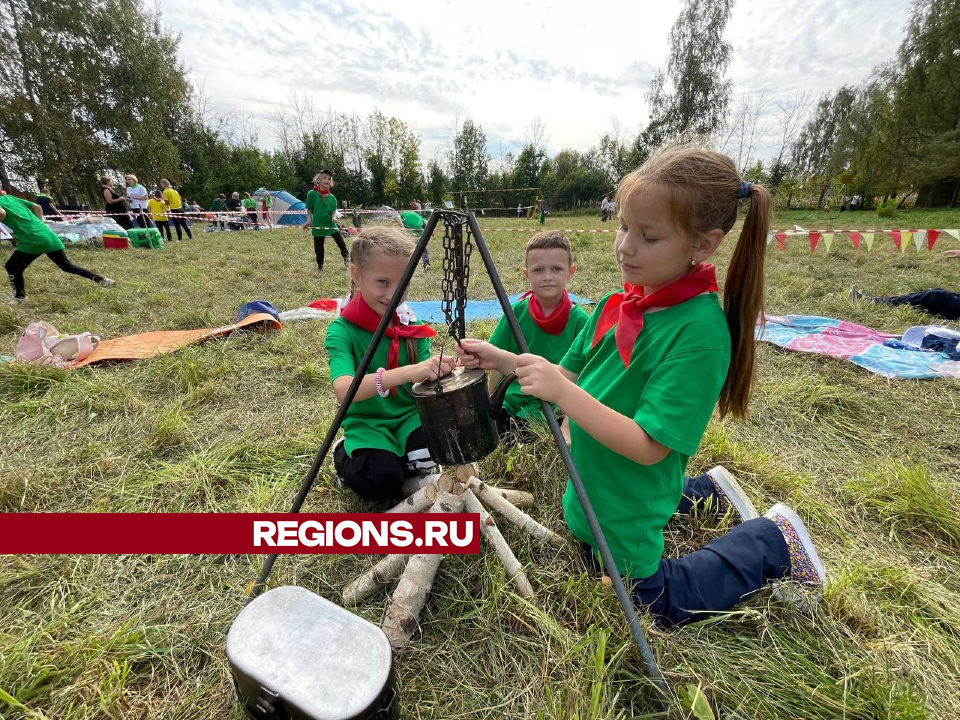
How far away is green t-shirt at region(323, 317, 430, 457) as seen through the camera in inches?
81.4

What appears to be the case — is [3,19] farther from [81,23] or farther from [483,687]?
[483,687]

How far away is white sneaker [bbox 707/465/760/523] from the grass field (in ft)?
0.50

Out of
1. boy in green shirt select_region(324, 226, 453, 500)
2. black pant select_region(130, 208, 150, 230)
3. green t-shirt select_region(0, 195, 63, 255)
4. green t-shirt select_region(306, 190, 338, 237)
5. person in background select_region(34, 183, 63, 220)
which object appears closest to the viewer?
boy in green shirt select_region(324, 226, 453, 500)

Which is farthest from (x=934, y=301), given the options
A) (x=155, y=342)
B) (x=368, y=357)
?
(x=155, y=342)

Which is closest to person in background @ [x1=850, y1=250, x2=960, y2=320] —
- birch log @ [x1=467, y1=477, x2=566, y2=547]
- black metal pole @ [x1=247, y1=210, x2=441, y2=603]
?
birch log @ [x1=467, y1=477, x2=566, y2=547]

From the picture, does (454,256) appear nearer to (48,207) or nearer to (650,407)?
(650,407)

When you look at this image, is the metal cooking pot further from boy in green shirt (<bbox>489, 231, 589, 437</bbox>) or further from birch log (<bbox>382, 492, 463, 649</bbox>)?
boy in green shirt (<bbox>489, 231, 589, 437</bbox>)

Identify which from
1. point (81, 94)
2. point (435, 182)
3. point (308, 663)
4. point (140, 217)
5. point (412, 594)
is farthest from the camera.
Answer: point (435, 182)

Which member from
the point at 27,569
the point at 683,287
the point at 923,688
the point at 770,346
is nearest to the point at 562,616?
the point at 923,688

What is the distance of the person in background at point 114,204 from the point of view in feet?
40.4

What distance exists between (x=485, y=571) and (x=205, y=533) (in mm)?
1383

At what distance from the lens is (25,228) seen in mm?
6023

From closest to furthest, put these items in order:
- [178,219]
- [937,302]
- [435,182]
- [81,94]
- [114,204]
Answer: [937,302] < [114,204] < [178,219] < [81,94] < [435,182]

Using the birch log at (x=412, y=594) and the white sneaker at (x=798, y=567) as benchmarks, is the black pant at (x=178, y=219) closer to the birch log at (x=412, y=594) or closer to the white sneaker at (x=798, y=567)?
the birch log at (x=412, y=594)
